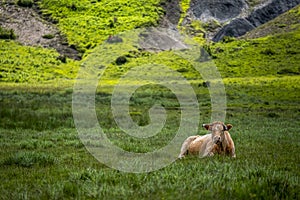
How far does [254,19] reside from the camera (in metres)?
132

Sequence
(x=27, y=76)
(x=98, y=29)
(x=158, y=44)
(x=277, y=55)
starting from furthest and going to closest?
(x=98, y=29) < (x=158, y=44) < (x=277, y=55) < (x=27, y=76)

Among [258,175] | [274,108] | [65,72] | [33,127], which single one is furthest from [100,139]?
[65,72]

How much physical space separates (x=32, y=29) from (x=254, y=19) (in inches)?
2825

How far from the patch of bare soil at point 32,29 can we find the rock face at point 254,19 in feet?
149

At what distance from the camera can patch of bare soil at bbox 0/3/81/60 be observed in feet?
345

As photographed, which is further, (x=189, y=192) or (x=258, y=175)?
(x=258, y=175)

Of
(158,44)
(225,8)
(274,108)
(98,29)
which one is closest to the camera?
(274,108)

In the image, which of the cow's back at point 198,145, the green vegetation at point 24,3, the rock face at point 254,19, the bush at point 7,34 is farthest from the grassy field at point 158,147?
the green vegetation at point 24,3

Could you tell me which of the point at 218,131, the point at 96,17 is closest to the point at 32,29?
the point at 96,17

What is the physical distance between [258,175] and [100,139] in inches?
440

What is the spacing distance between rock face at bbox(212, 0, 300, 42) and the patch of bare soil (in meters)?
45.5

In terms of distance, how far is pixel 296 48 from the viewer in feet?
272

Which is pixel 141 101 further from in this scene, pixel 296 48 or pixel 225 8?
pixel 225 8

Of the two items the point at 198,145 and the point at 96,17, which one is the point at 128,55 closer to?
the point at 96,17
